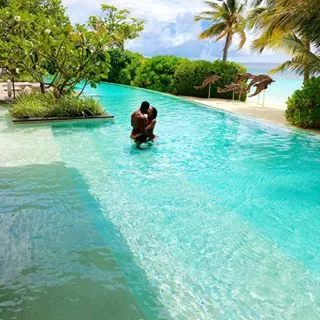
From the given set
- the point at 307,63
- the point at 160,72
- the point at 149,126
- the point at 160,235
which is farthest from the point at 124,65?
the point at 160,235

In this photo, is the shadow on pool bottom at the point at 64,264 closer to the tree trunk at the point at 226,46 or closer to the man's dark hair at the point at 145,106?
the man's dark hair at the point at 145,106

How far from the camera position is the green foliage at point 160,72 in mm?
27603

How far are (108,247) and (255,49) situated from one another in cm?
1818

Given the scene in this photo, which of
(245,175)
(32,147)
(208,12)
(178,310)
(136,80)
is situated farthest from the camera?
(136,80)

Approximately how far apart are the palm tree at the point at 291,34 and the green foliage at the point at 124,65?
16111mm

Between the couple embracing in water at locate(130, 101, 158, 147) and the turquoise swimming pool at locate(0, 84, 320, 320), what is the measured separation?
0.45 meters

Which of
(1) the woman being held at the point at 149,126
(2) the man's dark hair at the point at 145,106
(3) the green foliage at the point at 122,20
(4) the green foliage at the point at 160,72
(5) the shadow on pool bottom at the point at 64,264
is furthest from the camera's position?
(3) the green foliage at the point at 122,20

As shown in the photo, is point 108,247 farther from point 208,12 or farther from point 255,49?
point 208,12

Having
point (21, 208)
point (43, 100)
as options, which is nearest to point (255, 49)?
point (43, 100)

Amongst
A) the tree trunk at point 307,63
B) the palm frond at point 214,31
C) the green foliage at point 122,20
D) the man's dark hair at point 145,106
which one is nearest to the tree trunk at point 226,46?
the palm frond at point 214,31

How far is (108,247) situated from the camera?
4.95 meters

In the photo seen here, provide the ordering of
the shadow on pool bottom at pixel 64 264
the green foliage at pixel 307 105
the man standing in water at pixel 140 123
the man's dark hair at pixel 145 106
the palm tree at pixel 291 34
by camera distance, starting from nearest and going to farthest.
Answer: the shadow on pool bottom at pixel 64 264, the man's dark hair at pixel 145 106, the man standing in water at pixel 140 123, the green foliage at pixel 307 105, the palm tree at pixel 291 34

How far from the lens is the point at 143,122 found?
10414 mm

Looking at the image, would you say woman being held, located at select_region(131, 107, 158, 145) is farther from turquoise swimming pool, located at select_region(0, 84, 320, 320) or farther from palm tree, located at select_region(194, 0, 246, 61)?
palm tree, located at select_region(194, 0, 246, 61)
